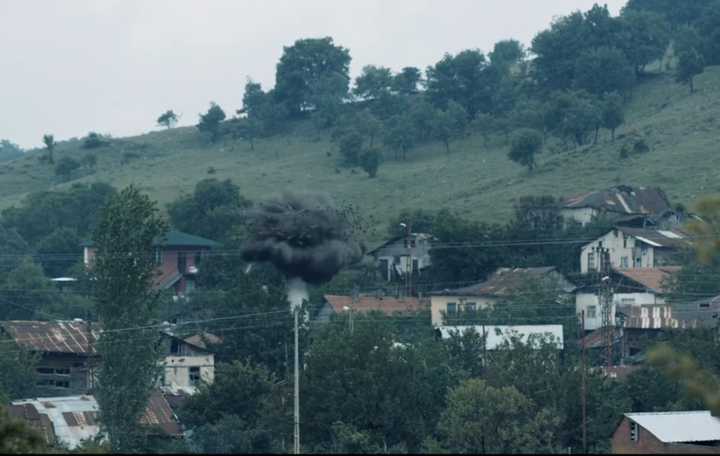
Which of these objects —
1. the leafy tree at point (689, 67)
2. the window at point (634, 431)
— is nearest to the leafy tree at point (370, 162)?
the leafy tree at point (689, 67)

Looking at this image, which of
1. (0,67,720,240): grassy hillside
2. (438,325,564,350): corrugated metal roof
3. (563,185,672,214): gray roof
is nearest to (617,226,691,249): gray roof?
(563,185,672,214): gray roof

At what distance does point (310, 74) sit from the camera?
14050cm

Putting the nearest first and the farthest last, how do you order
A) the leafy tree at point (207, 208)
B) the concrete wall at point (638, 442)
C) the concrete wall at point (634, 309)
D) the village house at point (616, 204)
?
the concrete wall at point (638, 442) < the concrete wall at point (634, 309) < the village house at point (616, 204) < the leafy tree at point (207, 208)

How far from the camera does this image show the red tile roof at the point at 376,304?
227ft

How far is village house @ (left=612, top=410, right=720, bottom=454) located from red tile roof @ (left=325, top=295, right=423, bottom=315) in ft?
79.7

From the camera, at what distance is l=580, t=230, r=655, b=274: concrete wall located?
254 ft

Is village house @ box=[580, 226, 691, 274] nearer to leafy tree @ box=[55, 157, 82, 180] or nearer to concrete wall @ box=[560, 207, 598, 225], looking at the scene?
concrete wall @ box=[560, 207, 598, 225]

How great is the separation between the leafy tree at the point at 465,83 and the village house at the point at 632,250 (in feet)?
163

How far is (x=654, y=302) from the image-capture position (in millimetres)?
67812

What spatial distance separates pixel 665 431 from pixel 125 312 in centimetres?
1981

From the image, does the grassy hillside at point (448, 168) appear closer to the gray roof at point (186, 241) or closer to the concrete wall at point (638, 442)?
the gray roof at point (186, 241)

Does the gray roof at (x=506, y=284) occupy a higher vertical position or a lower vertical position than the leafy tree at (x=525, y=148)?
lower

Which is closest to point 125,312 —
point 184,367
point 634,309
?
point 184,367

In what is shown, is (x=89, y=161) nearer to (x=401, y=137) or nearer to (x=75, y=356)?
(x=401, y=137)
